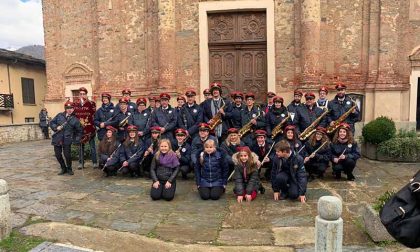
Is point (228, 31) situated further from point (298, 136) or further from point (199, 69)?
point (298, 136)

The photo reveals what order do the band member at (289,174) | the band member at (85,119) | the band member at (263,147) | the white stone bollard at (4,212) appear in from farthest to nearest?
the band member at (85,119) → the band member at (263,147) → the band member at (289,174) → the white stone bollard at (4,212)

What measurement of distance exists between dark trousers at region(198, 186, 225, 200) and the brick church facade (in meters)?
7.13

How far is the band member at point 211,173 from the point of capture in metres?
6.44

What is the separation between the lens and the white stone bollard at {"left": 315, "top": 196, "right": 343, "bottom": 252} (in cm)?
320

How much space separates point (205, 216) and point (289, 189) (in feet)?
5.48

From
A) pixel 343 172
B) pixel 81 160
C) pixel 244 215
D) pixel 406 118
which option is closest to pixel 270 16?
pixel 406 118

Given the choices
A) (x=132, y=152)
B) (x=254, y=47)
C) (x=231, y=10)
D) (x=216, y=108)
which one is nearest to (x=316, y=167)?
(x=216, y=108)

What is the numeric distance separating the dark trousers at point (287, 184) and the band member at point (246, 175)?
372mm

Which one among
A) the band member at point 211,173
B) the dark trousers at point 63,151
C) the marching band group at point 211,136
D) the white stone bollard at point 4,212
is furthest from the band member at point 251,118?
the white stone bollard at point 4,212

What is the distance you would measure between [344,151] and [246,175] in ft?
8.19

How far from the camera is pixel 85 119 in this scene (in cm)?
932

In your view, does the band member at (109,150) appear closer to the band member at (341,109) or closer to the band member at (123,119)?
the band member at (123,119)

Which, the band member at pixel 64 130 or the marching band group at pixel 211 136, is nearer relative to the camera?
the marching band group at pixel 211 136

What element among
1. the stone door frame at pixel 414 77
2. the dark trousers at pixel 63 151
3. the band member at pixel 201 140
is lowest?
the dark trousers at pixel 63 151
